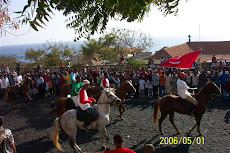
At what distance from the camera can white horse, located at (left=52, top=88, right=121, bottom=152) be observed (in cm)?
819

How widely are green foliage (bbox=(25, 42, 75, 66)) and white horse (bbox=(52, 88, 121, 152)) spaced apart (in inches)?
954

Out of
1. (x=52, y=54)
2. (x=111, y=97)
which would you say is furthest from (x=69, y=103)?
(x=52, y=54)

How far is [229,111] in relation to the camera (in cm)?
1280

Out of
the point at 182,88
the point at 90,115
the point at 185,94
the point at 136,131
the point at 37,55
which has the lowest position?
the point at 136,131

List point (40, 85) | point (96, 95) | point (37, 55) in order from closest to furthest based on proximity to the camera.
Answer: point (96, 95)
point (40, 85)
point (37, 55)

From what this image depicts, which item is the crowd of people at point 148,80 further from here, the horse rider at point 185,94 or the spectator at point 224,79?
the horse rider at point 185,94

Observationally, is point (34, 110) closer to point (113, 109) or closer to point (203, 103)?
point (113, 109)

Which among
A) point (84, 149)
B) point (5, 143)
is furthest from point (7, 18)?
point (84, 149)

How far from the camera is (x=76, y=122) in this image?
8305mm

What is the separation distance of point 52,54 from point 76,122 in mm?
25158

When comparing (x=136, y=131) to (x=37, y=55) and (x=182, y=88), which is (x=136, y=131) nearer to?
(x=182, y=88)

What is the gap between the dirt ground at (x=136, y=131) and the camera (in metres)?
8.65

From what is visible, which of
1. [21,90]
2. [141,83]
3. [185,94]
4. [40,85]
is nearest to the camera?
[185,94]

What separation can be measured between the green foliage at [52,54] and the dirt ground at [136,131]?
57.1 ft
